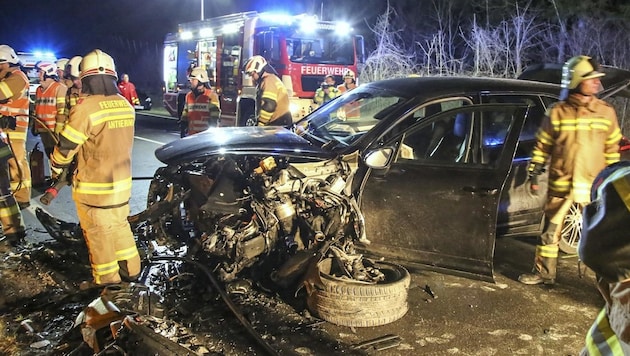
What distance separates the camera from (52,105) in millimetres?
7613

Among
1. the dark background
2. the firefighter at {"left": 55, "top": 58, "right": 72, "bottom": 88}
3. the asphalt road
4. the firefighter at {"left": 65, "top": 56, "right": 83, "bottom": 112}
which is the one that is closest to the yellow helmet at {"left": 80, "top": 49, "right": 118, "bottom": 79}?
the asphalt road

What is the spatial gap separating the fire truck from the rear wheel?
7.36 meters

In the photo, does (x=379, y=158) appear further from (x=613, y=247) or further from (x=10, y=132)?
(x=10, y=132)

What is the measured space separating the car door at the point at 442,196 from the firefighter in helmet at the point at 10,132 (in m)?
3.33

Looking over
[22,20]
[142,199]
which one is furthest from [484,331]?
[22,20]

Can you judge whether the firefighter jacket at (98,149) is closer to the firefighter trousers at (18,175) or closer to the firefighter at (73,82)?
the firefighter trousers at (18,175)

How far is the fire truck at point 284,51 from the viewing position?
1198cm

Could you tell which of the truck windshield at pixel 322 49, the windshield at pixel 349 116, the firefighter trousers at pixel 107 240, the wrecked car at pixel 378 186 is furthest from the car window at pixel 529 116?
the truck windshield at pixel 322 49

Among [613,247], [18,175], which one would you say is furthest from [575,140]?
[18,175]

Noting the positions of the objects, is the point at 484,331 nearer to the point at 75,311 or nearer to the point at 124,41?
the point at 75,311

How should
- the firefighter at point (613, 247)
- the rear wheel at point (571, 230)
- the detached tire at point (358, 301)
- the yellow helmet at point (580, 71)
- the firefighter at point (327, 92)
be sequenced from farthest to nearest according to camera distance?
the firefighter at point (327, 92)
the rear wheel at point (571, 230)
the yellow helmet at point (580, 71)
the detached tire at point (358, 301)
the firefighter at point (613, 247)

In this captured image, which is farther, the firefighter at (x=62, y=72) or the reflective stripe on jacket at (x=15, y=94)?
the firefighter at (x=62, y=72)

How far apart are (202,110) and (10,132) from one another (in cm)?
294

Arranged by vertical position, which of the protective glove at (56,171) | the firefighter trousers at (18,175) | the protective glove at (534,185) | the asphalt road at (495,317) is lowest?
the asphalt road at (495,317)
